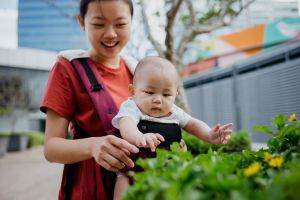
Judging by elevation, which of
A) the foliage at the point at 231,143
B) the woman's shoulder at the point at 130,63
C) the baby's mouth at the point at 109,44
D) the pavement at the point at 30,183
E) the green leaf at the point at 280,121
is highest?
the baby's mouth at the point at 109,44

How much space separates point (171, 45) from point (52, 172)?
598 cm

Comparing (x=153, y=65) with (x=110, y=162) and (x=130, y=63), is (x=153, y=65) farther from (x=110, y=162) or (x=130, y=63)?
(x=110, y=162)

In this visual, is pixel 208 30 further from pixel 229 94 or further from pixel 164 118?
pixel 164 118

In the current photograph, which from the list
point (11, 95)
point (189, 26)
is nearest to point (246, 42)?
point (189, 26)

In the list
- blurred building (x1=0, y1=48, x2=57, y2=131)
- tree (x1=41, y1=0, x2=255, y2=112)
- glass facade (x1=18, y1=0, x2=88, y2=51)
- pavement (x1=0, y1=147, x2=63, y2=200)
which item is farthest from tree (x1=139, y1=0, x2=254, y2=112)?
glass facade (x1=18, y1=0, x2=88, y2=51)

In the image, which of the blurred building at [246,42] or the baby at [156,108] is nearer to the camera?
the baby at [156,108]

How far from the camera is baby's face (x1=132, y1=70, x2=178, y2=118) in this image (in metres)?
1.68

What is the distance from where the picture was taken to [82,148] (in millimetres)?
1475

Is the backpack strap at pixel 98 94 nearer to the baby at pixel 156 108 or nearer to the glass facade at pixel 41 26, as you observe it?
the baby at pixel 156 108

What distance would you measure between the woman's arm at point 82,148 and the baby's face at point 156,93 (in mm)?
353

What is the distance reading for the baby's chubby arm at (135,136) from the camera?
1262 mm

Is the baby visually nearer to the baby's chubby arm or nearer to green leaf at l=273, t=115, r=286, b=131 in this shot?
the baby's chubby arm

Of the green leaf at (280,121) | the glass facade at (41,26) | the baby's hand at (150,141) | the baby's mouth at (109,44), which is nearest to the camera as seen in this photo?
the baby's hand at (150,141)

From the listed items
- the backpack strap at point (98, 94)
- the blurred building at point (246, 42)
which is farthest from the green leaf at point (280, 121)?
the blurred building at point (246, 42)
